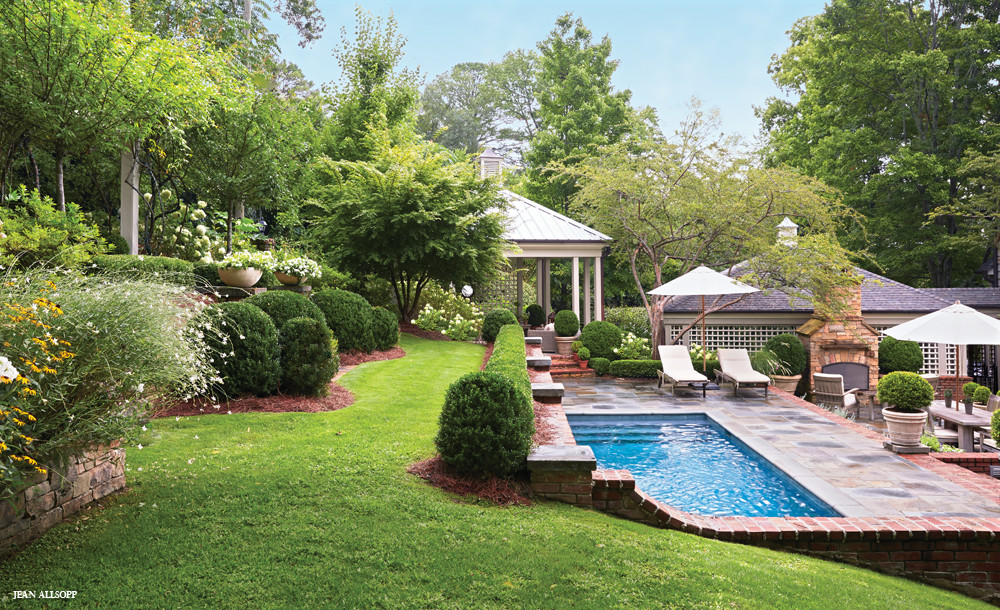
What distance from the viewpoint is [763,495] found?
246 inches

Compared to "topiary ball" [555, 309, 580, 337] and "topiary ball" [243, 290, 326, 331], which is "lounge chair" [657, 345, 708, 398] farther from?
"topiary ball" [243, 290, 326, 331]

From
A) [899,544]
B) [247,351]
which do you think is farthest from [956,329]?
[247,351]

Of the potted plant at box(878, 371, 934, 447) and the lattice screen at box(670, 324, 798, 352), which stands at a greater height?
the lattice screen at box(670, 324, 798, 352)

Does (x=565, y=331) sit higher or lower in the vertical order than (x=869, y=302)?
lower

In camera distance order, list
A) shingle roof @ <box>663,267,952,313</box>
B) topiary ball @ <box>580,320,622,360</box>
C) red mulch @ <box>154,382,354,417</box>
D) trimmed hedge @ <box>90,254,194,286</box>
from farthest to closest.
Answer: topiary ball @ <box>580,320,622,360</box> < shingle roof @ <box>663,267,952,313</box> < trimmed hedge @ <box>90,254,194,286</box> < red mulch @ <box>154,382,354,417</box>

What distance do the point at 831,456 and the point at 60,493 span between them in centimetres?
813

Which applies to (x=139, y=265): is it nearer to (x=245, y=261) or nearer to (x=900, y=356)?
(x=245, y=261)

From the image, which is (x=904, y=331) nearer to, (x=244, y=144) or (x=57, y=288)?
(x=57, y=288)

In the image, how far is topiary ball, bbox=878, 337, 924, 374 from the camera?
14.5 meters

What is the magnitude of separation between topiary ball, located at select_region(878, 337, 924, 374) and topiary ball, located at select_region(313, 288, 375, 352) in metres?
13.6

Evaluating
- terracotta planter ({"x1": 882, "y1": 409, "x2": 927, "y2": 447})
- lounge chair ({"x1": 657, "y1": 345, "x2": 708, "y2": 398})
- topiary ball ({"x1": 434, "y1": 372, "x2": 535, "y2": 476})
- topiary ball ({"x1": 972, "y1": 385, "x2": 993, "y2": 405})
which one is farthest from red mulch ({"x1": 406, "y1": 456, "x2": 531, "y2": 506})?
topiary ball ({"x1": 972, "y1": 385, "x2": 993, "y2": 405})

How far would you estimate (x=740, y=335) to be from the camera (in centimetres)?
1605

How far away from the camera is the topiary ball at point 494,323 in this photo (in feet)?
45.0

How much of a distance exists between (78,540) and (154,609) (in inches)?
35.0
